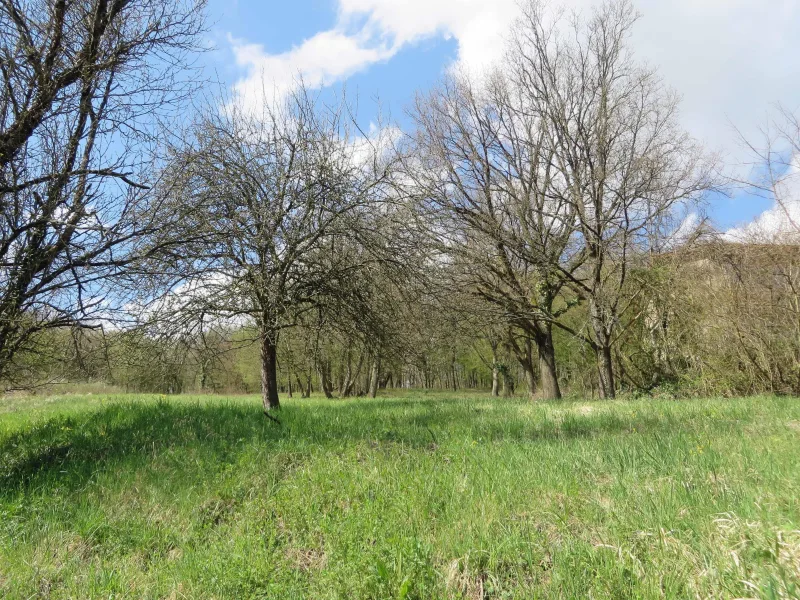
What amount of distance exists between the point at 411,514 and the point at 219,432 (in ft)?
12.7

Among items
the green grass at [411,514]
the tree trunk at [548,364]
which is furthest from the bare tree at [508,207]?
the green grass at [411,514]

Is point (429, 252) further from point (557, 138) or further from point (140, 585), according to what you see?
point (557, 138)

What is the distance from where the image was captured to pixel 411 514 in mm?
3326

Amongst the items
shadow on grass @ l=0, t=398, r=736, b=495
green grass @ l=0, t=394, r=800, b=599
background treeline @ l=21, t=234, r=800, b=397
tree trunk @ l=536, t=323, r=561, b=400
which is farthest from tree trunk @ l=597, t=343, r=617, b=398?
green grass @ l=0, t=394, r=800, b=599

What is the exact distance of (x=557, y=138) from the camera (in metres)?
14.1

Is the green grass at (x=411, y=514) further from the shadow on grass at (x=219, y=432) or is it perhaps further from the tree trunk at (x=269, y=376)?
the tree trunk at (x=269, y=376)

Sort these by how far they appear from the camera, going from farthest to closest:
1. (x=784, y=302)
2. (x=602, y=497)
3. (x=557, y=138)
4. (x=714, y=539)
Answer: (x=557, y=138) < (x=784, y=302) < (x=602, y=497) < (x=714, y=539)

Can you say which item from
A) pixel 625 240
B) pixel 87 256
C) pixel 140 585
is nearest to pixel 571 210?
pixel 625 240

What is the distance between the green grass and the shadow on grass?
5 cm

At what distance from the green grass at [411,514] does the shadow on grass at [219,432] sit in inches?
2.0

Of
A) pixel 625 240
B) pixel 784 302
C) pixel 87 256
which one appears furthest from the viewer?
pixel 625 240

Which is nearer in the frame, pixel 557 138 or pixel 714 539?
pixel 714 539

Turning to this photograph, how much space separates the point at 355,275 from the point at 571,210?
28.8ft

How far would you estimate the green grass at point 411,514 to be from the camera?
2.36 metres
